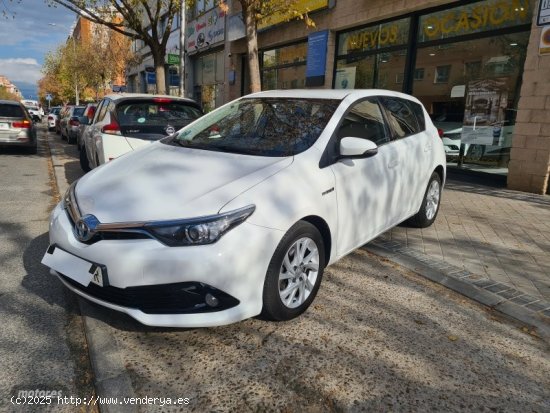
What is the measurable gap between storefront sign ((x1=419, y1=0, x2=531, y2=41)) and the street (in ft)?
22.3

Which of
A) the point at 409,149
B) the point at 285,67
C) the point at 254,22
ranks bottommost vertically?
the point at 409,149

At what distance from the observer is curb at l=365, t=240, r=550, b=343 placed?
10.6 ft

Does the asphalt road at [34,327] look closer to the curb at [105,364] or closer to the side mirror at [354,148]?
the curb at [105,364]

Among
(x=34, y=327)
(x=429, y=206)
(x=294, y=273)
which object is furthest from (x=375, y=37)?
(x=34, y=327)

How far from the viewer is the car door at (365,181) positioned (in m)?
3.31

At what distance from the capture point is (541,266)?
167 inches

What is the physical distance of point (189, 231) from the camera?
241 centimetres

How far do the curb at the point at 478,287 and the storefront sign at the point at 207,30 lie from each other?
1584cm

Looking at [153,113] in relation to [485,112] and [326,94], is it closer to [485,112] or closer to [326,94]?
[326,94]

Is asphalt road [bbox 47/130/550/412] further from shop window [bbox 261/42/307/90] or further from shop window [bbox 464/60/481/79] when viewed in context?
shop window [bbox 261/42/307/90]

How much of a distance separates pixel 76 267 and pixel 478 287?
3.15m

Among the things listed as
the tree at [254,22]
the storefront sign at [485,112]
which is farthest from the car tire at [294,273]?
the storefront sign at [485,112]

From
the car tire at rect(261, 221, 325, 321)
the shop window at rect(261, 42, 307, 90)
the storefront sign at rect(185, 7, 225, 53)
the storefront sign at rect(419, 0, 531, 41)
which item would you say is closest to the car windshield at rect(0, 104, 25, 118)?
the shop window at rect(261, 42, 307, 90)

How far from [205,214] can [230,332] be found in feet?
2.98
